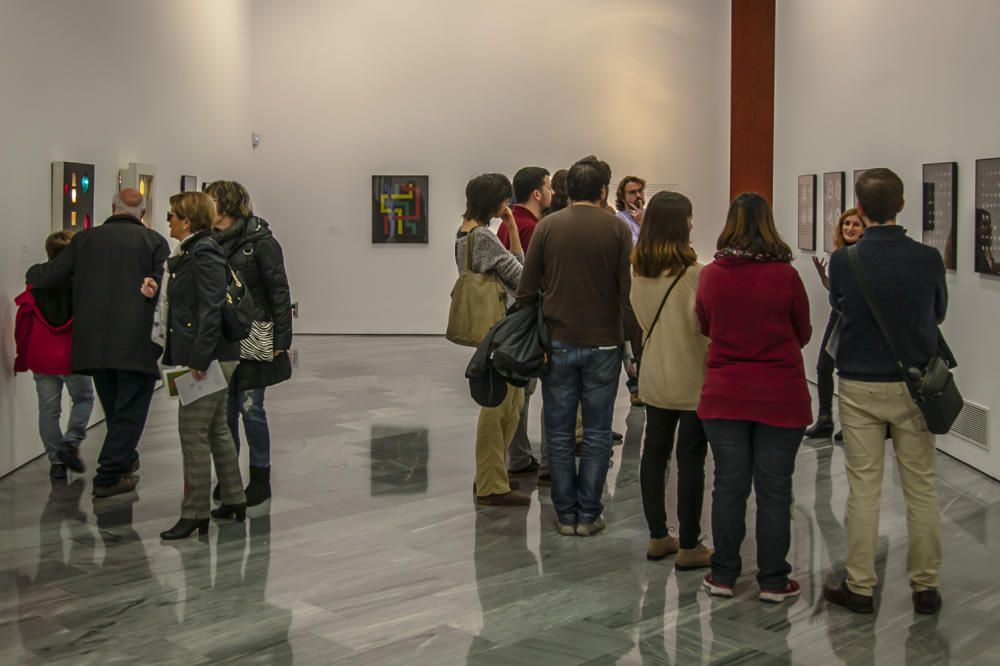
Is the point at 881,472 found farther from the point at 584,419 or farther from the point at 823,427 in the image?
the point at 823,427

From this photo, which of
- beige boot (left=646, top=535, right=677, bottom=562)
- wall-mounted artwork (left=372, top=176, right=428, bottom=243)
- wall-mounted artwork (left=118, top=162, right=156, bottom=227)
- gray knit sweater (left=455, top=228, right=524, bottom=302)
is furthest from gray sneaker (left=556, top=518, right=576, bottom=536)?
wall-mounted artwork (left=372, top=176, right=428, bottom=243)

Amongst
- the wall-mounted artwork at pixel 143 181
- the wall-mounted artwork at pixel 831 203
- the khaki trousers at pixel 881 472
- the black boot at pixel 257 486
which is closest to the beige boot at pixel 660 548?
the khaki trousers at pixel 881 472

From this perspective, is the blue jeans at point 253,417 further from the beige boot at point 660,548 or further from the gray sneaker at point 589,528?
the beige boot at point 660,548

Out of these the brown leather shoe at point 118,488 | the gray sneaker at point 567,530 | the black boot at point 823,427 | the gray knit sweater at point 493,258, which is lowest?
the gray sneaker at point 567,530

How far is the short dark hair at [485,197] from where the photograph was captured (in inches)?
271

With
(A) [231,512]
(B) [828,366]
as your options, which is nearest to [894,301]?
(A) [231,512]

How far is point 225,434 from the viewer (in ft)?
21.0

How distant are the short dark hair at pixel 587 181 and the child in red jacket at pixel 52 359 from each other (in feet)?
11.0

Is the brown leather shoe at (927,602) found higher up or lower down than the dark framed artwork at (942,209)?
lower down

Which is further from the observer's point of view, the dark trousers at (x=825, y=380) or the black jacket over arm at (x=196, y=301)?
the dark trousers at (x=825, y=380)

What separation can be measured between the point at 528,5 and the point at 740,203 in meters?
12.3

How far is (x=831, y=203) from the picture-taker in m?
11.6

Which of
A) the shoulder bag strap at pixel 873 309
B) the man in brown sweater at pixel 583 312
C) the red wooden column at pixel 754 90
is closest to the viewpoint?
the shoulder bag strap at pixel 873 309

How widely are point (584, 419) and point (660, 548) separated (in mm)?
795
